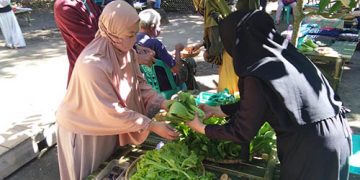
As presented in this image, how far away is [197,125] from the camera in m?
2.04

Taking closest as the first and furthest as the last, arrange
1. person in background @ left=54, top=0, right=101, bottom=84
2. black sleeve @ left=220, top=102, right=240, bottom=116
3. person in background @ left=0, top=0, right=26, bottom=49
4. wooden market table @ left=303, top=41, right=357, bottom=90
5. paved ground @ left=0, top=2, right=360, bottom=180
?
black sleeve @ left=220, top=102, right=240, bottom=116
person in background @ left=54, top=0, right=101, bottom=84
paved ground @ left=0, top=2, right=360, bottom=180
wooden market table @ left=303, top=41, right=357, bottom=90
person in background @ left=0, top=0, right=26, bottom=49

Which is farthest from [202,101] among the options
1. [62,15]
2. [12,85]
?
[12,85]

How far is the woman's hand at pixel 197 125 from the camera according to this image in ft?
6.60

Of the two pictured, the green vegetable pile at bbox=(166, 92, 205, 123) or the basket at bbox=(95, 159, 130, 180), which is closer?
the basket at bbox=(95, 159, 130, 180)

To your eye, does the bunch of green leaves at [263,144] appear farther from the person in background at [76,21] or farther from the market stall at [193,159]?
the person in background at [76,21]

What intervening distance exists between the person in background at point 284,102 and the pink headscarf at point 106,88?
571mm

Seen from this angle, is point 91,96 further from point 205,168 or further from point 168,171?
point 205,168

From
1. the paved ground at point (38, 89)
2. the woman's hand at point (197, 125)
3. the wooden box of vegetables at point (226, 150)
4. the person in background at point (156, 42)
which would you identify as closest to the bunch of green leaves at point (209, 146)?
the wooden box of vegetables at point (226, 150)

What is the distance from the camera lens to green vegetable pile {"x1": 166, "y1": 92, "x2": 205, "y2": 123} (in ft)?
6.75

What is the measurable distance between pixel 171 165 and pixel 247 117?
0.49 meters

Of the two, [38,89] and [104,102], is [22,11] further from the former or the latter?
[104,102]

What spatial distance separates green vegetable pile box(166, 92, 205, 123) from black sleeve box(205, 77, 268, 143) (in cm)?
22

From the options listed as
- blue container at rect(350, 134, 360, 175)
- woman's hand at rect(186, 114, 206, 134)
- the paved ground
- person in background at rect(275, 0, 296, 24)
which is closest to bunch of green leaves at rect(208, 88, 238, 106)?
woman's hand at rect(186, 114, 206, 134)

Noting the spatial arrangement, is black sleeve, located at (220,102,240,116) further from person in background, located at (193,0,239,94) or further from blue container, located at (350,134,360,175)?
person in background, located at (193,0,239,94)
